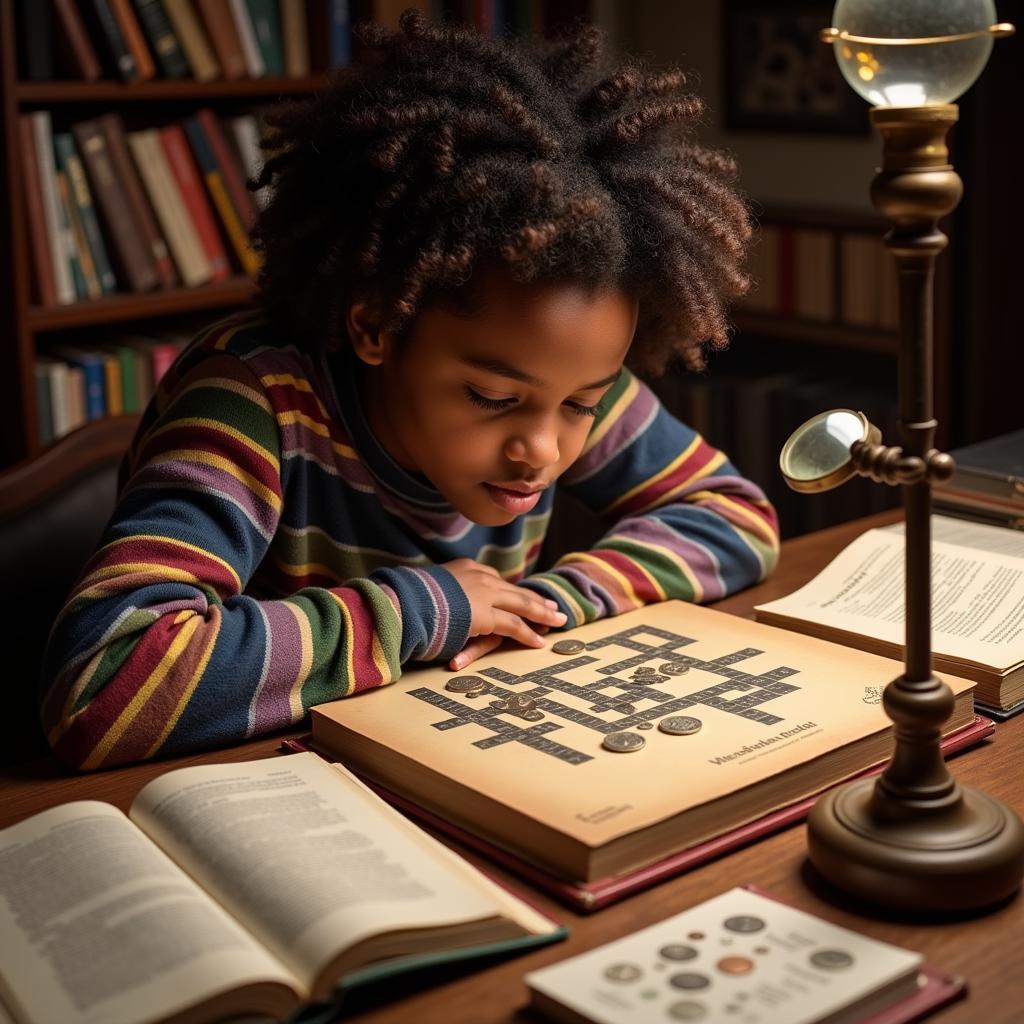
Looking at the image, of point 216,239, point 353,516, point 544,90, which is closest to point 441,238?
point 544,90

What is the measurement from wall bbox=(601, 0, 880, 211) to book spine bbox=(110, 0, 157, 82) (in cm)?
96

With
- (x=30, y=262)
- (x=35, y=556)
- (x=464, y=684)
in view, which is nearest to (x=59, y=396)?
(x=30, y=262)

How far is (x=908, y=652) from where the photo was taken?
0.84 metres

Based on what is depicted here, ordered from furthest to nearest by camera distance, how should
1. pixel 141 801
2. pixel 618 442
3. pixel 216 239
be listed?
1. pixel 216 239
2. pixel 618 442
3. pixel 141 801

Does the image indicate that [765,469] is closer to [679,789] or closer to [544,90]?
[544,90]

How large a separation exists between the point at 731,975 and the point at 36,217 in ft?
6.98

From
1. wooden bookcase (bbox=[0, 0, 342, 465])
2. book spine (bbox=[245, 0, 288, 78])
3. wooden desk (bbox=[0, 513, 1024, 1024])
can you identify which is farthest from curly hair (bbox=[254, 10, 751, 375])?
book spine (bbox=[245, 0, 288, 78])

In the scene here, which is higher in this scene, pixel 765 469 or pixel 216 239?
pixel 216 239

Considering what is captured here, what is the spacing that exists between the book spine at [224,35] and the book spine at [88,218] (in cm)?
32

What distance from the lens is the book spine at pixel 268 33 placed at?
276cm

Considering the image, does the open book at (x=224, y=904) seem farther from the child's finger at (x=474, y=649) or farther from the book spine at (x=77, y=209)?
the book spine at (x=77, y=209)

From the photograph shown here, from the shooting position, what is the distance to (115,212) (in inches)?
103

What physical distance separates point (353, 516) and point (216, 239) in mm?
1492

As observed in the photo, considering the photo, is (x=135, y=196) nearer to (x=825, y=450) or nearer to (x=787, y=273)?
(x=787, y=273)
